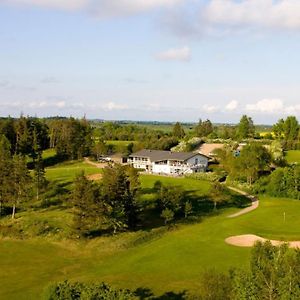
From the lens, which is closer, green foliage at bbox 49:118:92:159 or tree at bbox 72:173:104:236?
tree at bbox 72:173:104:236

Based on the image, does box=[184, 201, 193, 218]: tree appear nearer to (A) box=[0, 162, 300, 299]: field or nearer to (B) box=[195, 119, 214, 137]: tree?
(A) box=[0, 162, 300, 299]: field

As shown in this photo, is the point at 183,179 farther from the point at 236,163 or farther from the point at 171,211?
the point at 171,211

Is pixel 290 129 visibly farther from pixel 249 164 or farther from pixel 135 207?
pixel 135 207

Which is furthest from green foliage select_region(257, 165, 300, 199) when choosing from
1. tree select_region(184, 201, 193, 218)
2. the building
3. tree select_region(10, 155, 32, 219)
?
tree select_region(10, 155, 32, 219)

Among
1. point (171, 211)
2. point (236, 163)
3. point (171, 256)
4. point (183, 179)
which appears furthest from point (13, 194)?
point (236, 163)

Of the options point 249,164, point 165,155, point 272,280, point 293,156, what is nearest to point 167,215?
point 249,164

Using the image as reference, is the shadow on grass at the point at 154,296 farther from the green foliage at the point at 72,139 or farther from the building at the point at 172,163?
the green foliage at the point at 72,139
